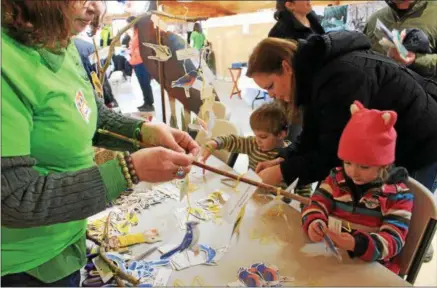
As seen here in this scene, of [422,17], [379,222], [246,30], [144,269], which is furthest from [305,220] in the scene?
[246,30]

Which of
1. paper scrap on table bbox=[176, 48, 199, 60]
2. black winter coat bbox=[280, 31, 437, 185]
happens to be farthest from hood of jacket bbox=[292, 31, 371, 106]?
paper scrap on table bbox=[176, 48, 199, 60]

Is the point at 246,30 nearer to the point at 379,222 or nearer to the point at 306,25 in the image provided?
the point at 306,25

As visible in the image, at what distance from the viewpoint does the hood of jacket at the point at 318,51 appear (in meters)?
1.20

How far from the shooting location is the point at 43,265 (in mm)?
719

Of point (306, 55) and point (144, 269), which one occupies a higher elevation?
point (306, 55)

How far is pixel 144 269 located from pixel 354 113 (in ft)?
2.21

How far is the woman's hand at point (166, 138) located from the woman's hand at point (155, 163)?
21cm

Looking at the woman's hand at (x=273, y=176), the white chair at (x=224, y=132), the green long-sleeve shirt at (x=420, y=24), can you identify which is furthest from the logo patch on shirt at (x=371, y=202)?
the green long-sleeve shirt at (x=420, y=24)

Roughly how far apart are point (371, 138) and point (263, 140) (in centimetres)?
72

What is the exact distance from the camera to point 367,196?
1.04m

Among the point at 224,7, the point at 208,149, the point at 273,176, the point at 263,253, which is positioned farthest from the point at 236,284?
the point at 224,7

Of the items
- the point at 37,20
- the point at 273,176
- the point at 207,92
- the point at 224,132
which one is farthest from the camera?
the point at 224,132

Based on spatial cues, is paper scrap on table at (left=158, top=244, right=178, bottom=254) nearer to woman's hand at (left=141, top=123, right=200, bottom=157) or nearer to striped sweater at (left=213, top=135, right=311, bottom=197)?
woman's hand at (left=141, top=123, right=200, bottom=157)

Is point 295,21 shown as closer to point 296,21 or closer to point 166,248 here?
point 296,21
